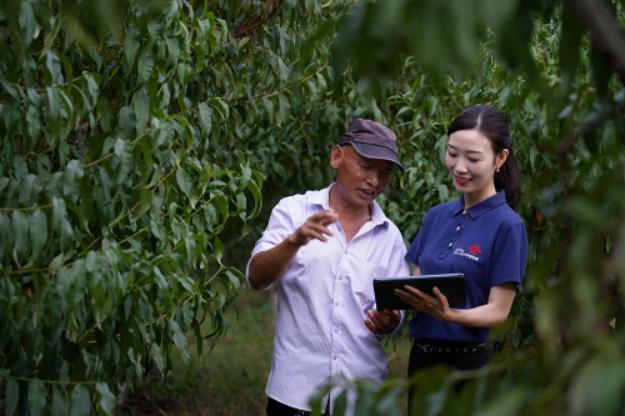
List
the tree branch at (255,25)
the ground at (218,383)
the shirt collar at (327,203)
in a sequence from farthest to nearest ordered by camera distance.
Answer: the ground at (218,383) → the tree branch at (255,25) → the shirt collar at (327,203)

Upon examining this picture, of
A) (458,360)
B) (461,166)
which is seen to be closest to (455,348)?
(458,360)

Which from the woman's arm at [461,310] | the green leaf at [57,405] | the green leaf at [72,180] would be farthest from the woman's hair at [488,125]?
the green leaf at [57,405]

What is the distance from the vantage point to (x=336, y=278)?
213 centimetres

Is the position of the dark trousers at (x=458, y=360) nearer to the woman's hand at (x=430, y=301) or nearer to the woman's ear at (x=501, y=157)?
the woman's hand at (x=430, y=301)

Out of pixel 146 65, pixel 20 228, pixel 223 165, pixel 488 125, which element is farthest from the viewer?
pixel 223 165

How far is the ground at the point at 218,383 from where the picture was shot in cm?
509

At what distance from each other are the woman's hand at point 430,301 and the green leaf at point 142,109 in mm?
897

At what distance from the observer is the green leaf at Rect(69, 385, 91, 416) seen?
1.67m

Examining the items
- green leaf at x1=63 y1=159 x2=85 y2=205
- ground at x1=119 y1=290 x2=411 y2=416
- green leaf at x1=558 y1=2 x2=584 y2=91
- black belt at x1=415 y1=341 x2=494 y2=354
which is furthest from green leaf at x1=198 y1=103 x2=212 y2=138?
ground at x1=119 y1=290 x2=411 y2=416

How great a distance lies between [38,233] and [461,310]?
1.20 meters

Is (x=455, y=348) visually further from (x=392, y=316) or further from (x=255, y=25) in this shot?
(x=255, y=25)

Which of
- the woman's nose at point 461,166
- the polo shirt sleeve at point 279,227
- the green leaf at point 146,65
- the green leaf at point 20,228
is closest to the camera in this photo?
the green leaf at point 20,228

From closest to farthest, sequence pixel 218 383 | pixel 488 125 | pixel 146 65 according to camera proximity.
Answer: pixel 146 65
pixel 488 125
pixel 218 383

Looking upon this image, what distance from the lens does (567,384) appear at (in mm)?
713
